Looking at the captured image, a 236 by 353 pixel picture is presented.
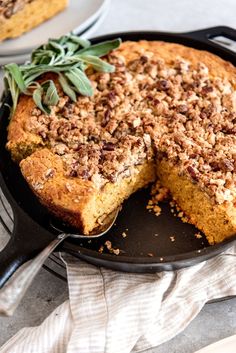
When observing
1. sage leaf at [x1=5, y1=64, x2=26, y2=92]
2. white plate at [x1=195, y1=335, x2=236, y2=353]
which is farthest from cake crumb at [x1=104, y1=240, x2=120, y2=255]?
sage leaf at [x1=5, y1=64, x2=26, y2=92]

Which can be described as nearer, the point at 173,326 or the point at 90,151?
the point at 173,326

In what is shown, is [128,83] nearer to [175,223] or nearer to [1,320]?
[175,223]

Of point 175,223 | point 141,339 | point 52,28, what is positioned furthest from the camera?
point 52,28

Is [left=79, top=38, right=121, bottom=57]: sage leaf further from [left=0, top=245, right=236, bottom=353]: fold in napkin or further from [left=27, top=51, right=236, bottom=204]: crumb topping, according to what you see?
[left=0, top=245, right=236, bottom=353]: fold in napkin

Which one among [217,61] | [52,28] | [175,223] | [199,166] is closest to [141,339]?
[175,223]

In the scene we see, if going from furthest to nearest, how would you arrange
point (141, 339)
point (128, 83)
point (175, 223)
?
1. point (128, 83)
2. point (175, 223)
3. point (141, 339)

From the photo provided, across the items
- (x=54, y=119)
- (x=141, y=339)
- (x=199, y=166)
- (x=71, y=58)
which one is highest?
(x=71, y=58)
